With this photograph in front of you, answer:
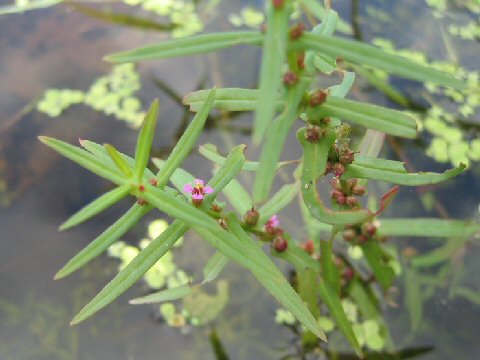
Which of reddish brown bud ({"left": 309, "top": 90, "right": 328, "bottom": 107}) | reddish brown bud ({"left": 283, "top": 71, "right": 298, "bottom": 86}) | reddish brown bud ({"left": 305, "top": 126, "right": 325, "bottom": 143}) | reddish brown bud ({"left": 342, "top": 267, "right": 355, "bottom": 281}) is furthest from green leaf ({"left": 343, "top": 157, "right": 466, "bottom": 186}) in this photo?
reddish brown bud ({"left": 342, "top": 267, "right": 355, "bottom": 281})

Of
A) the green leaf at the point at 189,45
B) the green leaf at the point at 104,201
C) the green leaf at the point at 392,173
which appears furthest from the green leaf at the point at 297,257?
the green leaf at the point at 189,45

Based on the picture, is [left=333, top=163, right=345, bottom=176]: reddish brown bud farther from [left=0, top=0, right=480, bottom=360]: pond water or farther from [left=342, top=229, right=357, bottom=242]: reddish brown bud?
[left=0, top=0, right=480, bottom=360]: pond water

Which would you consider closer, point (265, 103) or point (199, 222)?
point (265, 103)

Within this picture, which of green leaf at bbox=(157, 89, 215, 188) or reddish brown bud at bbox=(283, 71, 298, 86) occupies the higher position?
reddish brown bud at bbox=(283, 71, 298, 86)

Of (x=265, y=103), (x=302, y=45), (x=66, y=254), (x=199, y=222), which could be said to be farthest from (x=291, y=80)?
(x=66, y=254)

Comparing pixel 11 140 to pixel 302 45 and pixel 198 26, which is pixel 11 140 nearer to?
pixel 198 26

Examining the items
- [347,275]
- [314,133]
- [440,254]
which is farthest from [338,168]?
[440,254]
